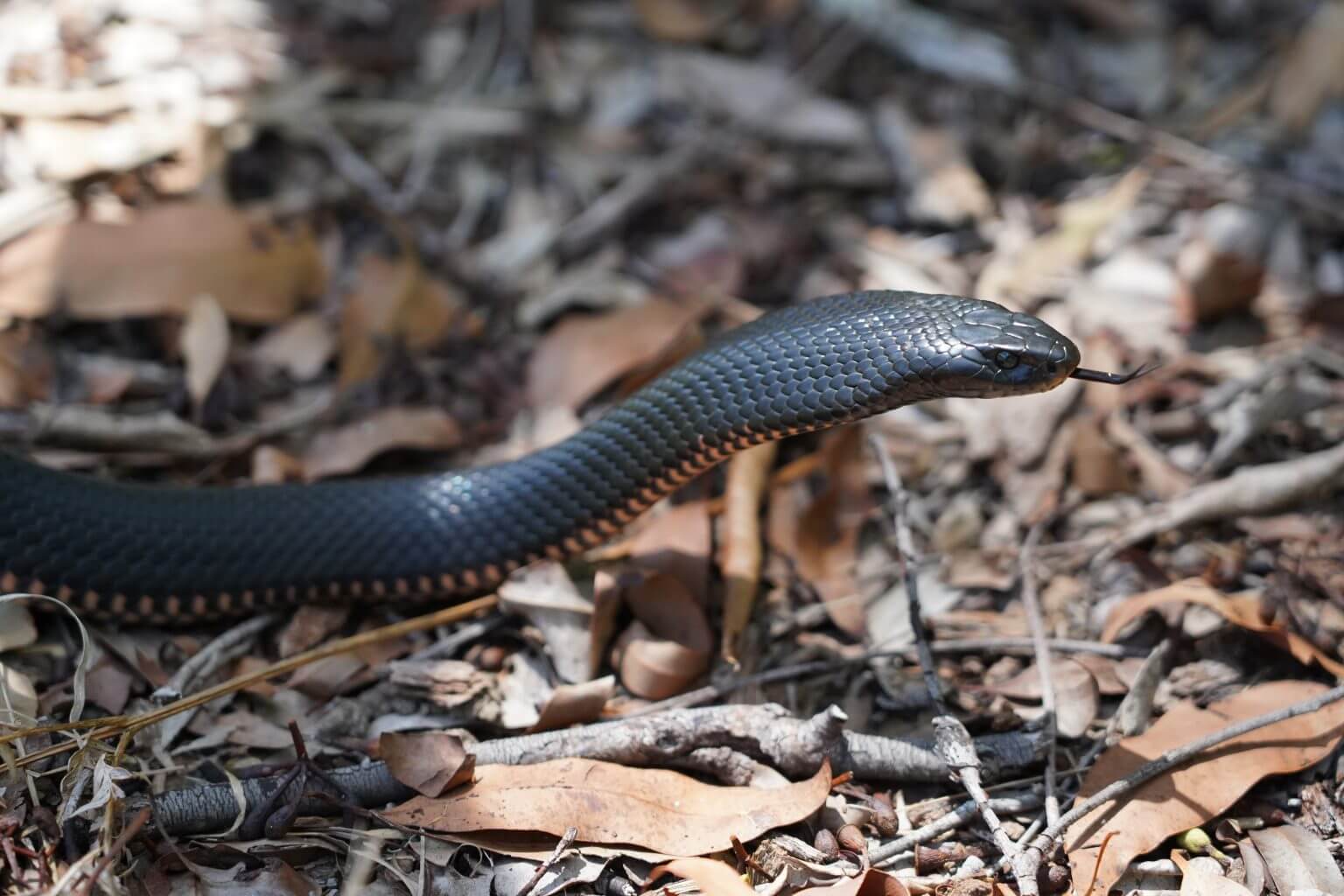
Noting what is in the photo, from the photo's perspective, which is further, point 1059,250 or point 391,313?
point 1059,250

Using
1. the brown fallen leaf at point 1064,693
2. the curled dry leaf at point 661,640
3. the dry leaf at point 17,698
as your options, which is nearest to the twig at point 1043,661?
the brown fallen leaf at point 1064,693

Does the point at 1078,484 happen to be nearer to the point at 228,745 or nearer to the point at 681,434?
the point at 681,434

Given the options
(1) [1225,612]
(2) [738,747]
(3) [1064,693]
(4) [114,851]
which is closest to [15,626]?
(4) [114,851]

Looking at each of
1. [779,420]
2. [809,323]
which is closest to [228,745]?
[779,420]

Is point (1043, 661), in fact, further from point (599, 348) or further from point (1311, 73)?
point (1311, 73)

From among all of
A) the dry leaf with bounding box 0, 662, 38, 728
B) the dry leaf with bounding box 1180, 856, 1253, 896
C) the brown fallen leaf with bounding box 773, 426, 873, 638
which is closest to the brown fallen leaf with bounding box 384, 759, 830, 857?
the brown fallen leaf with bounding box 773, 426, 873, 638

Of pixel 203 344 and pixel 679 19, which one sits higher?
pixel 679 19
